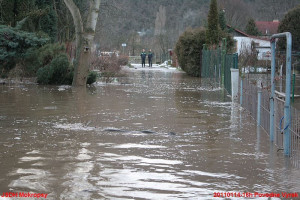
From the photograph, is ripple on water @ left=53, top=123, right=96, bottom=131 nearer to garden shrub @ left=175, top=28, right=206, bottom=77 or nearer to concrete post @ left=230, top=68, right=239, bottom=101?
concrete post @ left=230, top=68, right=239, bottom=101

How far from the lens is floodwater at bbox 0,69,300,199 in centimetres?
648

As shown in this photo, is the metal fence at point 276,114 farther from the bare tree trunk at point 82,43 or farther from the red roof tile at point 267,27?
the red roof tile at point 267,27

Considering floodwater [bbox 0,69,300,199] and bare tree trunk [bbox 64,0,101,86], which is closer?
floodwater [bbox 0,69,300,199]

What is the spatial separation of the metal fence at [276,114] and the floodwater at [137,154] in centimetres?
23

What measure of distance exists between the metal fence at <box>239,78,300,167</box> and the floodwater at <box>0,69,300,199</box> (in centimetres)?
23

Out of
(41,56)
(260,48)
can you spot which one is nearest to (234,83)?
(41,56)

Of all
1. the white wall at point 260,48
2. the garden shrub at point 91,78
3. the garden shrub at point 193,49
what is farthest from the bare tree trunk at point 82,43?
the garden shrub at point 193,49

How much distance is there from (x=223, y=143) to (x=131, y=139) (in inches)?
69.7

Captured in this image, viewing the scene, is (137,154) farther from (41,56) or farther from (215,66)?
(215,66)

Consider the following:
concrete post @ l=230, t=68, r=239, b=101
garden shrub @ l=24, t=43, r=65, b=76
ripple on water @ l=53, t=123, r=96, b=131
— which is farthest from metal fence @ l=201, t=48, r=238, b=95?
ripple on water @ l=53, t=123, r=96, b=131

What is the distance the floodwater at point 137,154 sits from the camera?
21.3 ft

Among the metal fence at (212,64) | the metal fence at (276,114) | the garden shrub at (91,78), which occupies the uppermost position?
the metal fence at (212,64)

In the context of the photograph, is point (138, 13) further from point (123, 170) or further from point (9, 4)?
point (123, 170)

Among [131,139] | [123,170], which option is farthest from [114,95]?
[123,170]
